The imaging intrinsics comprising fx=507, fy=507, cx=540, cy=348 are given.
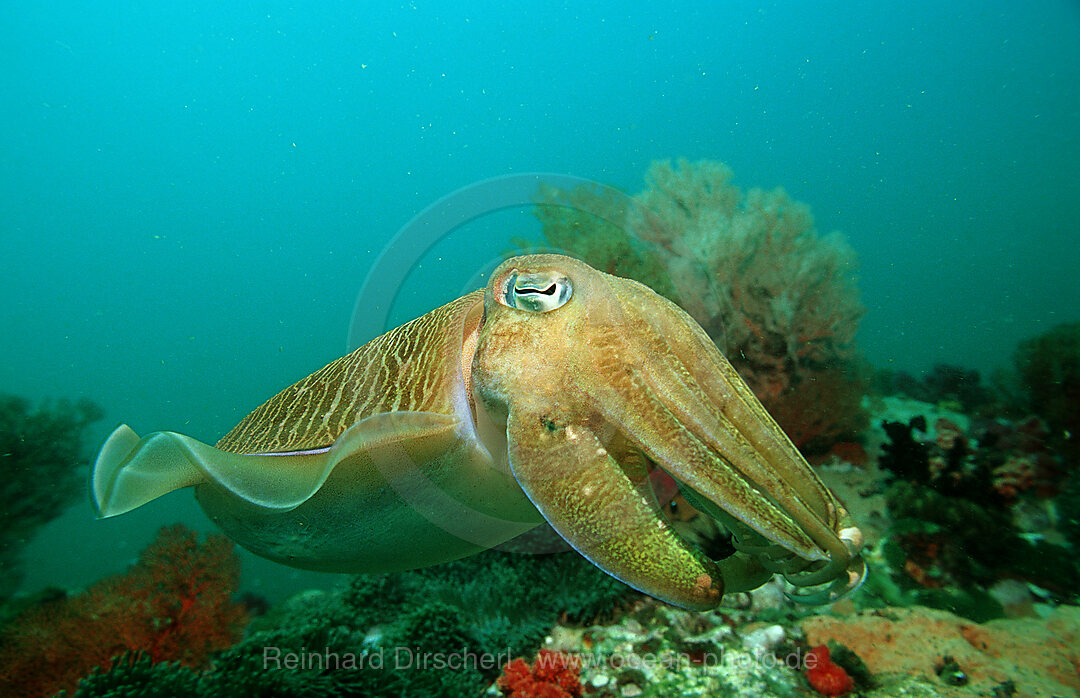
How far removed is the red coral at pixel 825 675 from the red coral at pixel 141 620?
3.98 m

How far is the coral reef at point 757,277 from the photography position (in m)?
4.65

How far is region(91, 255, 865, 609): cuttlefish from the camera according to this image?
1.10m

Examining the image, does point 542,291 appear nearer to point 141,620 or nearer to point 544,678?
point 544,678

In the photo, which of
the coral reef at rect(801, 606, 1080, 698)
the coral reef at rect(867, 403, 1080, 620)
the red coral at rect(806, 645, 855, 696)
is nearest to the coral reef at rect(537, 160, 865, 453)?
the coral reef at rect(867, 403, 1080, 620)

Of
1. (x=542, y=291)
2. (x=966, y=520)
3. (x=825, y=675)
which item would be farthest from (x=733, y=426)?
(x=966, y=520)

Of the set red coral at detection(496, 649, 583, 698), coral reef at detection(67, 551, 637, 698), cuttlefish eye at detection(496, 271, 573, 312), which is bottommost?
red coral at detection(496, 649, 583, 698)

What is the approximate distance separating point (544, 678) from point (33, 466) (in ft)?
34.0

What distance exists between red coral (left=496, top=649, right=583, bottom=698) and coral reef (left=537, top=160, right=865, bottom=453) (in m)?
2.77

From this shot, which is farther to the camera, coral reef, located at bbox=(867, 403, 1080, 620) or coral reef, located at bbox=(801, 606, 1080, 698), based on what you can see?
coral reef, located at bbox=(867, 403, 1080, 620)

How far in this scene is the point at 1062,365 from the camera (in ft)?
19.4

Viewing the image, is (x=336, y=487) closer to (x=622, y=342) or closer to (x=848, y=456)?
(x=622, y=342)

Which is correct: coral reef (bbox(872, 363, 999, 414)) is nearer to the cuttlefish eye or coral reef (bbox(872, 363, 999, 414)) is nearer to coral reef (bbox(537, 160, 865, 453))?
coral reef (bbox(537, 160, 865, 453))

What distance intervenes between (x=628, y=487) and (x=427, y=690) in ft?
7.29

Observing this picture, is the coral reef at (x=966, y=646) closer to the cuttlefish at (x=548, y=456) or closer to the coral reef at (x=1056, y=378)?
the cuttlefish at (x=548, y=456)
